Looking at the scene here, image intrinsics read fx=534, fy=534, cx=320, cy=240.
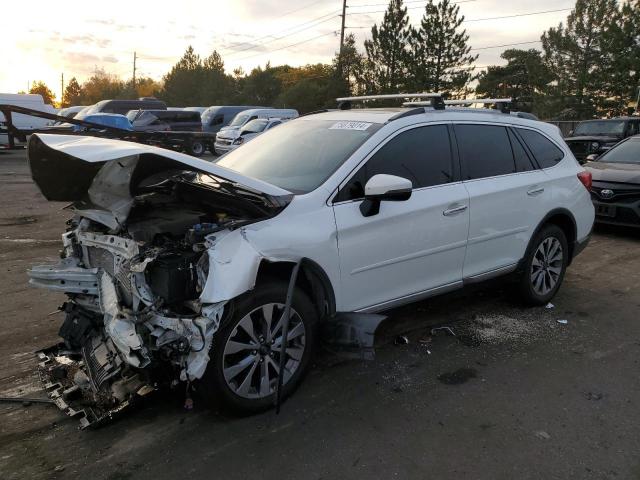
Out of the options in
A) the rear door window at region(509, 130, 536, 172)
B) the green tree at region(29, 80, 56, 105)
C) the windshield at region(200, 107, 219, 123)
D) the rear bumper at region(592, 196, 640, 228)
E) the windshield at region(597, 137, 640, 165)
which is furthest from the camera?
the green tree at region(29, 80, 56, 105)

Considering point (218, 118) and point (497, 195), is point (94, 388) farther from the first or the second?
point (218, 118)

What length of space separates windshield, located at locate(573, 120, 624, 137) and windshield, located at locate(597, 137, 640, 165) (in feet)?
21.1

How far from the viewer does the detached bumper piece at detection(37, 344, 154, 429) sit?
122 inches

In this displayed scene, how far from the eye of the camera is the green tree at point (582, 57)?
35.5 m

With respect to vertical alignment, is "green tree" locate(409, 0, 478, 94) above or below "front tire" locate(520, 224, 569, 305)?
above

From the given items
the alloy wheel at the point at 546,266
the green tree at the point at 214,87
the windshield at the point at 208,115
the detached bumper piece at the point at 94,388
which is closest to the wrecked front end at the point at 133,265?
the detached bumper piece at the point at 94,388

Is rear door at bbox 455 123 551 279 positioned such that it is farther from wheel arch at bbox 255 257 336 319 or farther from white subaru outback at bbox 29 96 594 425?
wheel arch at bbox 255 257 336 319

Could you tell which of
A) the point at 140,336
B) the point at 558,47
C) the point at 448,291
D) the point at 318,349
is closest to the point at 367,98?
the point at 448,291

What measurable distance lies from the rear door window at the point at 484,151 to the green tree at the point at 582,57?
36.2 m

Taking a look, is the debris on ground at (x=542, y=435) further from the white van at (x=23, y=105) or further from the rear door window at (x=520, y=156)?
the white van at (x=23, y=105)

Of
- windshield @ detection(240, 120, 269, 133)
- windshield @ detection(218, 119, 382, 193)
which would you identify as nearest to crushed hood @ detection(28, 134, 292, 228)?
windshield @ detection(218, 119, 382, 193)

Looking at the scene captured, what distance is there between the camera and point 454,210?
407 centimetres

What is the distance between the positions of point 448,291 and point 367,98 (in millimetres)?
2002

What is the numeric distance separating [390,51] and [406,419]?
39791 millimetres
